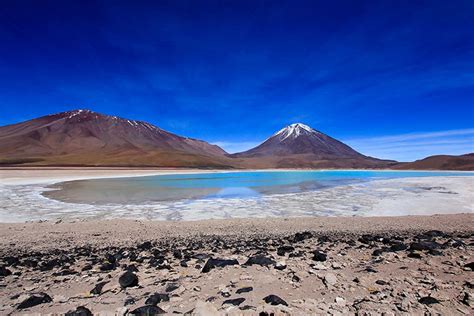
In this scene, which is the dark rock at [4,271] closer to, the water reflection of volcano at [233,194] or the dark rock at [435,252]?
the dark rock at [435,252]

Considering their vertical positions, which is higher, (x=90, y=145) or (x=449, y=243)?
(x=90, y=145)

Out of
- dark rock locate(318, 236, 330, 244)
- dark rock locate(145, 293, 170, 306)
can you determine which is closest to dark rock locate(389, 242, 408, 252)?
dark rock locate(318, 236, 330, 244)

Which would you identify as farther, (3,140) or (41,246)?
(3,140)

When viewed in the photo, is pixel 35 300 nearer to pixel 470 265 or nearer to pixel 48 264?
pixel 48 264

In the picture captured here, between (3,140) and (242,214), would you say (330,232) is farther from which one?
(3,140)

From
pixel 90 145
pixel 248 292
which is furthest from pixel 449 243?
pixel 90 145

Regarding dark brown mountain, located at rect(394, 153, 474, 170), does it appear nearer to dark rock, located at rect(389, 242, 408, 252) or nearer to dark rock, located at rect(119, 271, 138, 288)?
dark rock, located at rect(389, 242, 408, 252)
